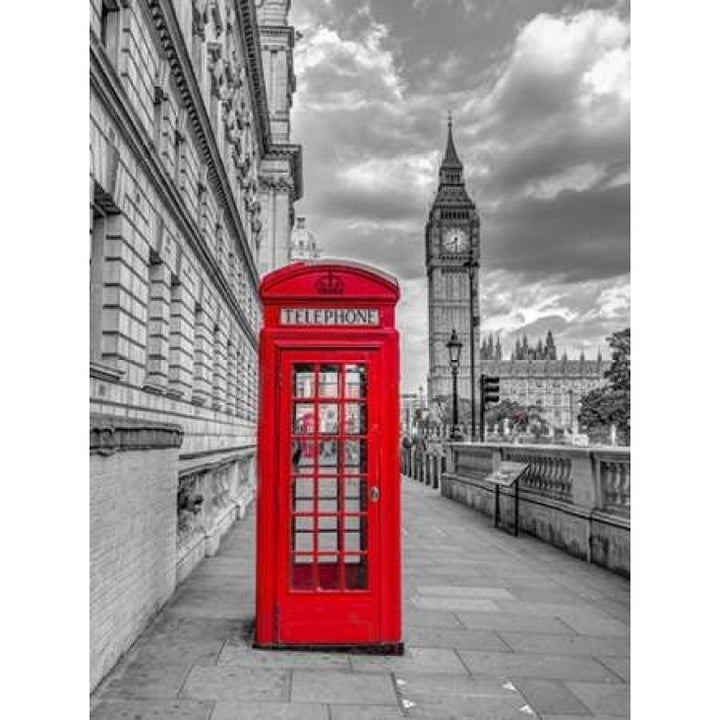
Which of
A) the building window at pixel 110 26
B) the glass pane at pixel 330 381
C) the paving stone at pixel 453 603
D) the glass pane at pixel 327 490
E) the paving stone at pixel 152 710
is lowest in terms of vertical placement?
the paving stone at pixel 453 603

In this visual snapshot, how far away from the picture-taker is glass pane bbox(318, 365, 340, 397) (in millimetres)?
6496

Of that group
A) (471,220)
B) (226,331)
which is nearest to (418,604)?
(226,331)

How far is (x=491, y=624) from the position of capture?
7.64m

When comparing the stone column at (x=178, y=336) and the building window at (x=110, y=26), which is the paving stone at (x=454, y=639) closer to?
the building window at (x=110, y=26)

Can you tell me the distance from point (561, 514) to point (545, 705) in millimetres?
7273

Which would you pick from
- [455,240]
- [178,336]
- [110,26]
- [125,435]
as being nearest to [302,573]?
[125,435]

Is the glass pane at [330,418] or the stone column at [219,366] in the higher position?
the stone column at [219,366]

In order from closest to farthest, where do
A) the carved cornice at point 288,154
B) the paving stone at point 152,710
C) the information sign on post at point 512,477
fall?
the paving stone at point 152,710
the information sign on post at point 512,477
the carved cornice at point 288,154

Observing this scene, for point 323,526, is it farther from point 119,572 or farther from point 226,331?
point 226,331

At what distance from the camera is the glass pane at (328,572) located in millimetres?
6551

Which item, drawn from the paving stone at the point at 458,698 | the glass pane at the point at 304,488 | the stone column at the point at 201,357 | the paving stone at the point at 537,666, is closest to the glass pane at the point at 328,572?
the glass pane at the point at 304,488

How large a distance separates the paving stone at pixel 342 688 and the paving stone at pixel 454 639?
1.00 metres

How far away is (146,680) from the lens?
5695 millimetres

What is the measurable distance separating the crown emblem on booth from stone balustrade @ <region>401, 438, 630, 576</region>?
485cm
